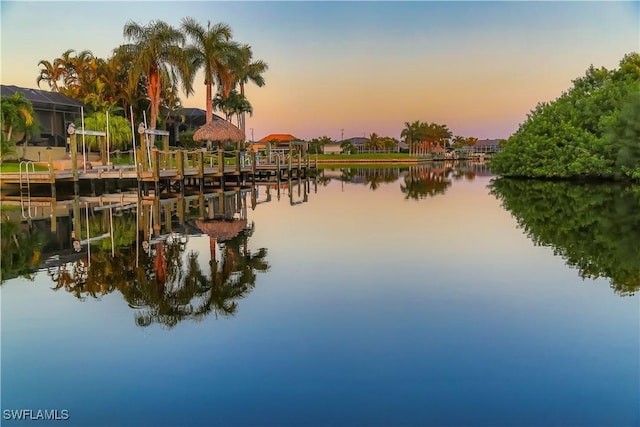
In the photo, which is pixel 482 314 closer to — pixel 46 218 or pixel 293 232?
pixel 293 232

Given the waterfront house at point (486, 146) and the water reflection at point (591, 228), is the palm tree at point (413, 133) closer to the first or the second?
the waterfront house at point (486, 146)

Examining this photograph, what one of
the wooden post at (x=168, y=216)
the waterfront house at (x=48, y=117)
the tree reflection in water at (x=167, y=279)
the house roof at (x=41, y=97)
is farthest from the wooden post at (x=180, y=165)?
the house roof at (x=41, y=97)

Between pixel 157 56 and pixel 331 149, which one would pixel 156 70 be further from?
pixel 331 149

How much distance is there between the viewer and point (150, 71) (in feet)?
122

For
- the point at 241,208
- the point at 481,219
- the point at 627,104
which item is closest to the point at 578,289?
the point at 481,219

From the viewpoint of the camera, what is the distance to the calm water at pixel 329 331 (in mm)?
5037

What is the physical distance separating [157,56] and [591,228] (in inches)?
1173

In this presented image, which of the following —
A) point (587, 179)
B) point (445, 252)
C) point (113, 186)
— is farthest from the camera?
point (587, 179)

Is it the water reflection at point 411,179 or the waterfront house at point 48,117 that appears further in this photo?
the waterfront house at point 48,117

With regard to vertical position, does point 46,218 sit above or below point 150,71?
below

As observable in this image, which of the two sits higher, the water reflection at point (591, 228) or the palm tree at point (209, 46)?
the palm tree at point (209, 46)

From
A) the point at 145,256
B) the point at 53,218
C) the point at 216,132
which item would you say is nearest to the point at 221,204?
the point at 53,218

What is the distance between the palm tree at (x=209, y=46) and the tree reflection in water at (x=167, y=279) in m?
28.7

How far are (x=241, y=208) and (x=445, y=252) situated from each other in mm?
10959
